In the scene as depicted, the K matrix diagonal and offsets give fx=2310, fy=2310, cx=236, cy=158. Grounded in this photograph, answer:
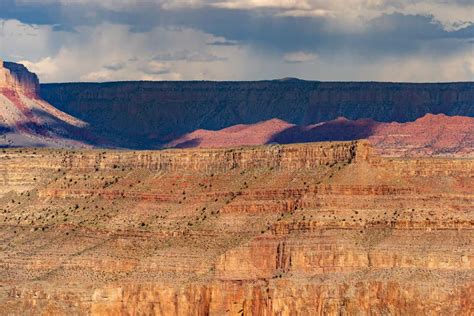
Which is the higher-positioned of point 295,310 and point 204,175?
point 204,175

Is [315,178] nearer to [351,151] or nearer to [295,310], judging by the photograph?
[351,151]

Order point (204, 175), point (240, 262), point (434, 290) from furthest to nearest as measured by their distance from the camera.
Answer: point (204, 175), point (240, 262), point (434, 290)

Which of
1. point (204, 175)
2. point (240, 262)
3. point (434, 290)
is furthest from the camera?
point (204, 175)

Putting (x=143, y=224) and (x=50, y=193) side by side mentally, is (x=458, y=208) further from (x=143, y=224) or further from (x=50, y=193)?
(x=50, y=193)

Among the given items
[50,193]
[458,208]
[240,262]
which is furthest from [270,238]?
[50,193]

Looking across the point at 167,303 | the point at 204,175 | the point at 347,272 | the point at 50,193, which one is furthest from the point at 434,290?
the point at 50,193

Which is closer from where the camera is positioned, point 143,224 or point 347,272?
point 347,272
